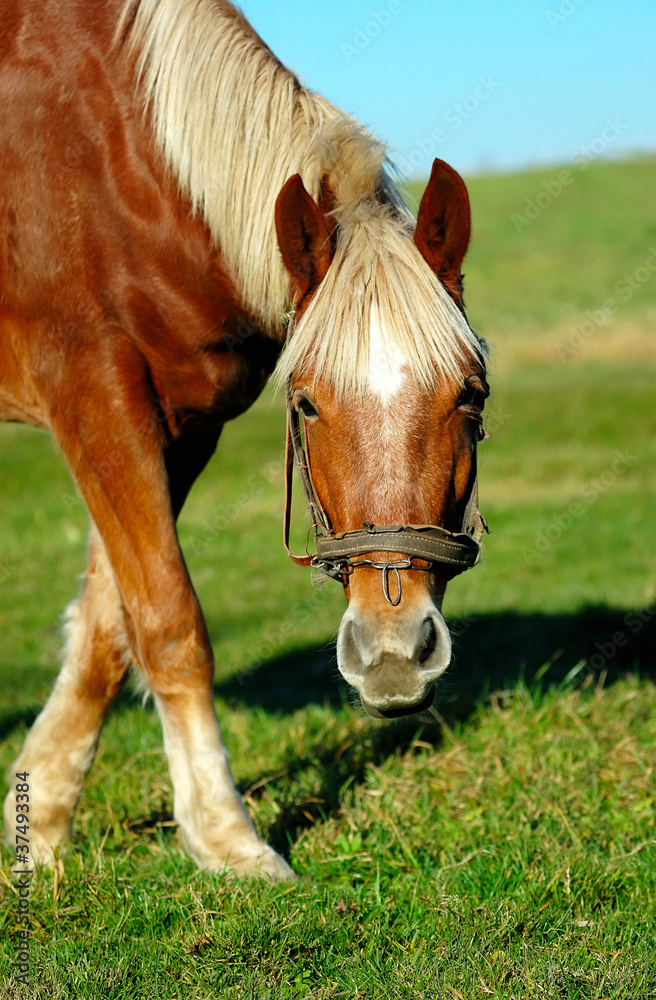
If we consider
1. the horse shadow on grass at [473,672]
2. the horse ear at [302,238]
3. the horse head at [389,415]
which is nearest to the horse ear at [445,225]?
the horse head at [389,415]

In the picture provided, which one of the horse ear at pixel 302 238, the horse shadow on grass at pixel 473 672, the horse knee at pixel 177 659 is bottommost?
the horse shadow on grass at pixel 473 672

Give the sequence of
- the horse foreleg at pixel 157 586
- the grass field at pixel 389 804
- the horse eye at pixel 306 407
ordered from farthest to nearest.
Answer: the horse foreleg at pixel 157 586
the horse eye at pixel 306 407
the grass field at pixel 389 804

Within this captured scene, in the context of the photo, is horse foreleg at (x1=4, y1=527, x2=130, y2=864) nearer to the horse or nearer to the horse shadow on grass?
the horse

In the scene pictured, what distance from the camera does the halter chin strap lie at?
2.56 metres

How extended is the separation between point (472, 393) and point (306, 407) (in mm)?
476

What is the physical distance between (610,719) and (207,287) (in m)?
2.44

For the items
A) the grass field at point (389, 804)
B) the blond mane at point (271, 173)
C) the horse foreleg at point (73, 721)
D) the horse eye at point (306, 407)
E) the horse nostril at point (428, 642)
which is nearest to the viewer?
the grass field at point (389, 804)

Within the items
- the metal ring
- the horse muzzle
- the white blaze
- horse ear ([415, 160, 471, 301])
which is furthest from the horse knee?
horse ear ([415, 160, 471, 301])

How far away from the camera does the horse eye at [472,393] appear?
273 centimetres

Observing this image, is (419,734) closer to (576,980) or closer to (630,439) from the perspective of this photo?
(576,980)

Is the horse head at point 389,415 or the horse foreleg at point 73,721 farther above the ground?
the horse head at point 389,415

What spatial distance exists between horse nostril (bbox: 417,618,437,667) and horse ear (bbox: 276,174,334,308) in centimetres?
104

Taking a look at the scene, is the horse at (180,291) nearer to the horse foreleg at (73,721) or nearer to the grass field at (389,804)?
the horse foreleg at (73,721)

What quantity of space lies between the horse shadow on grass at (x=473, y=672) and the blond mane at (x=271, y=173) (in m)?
1.70
